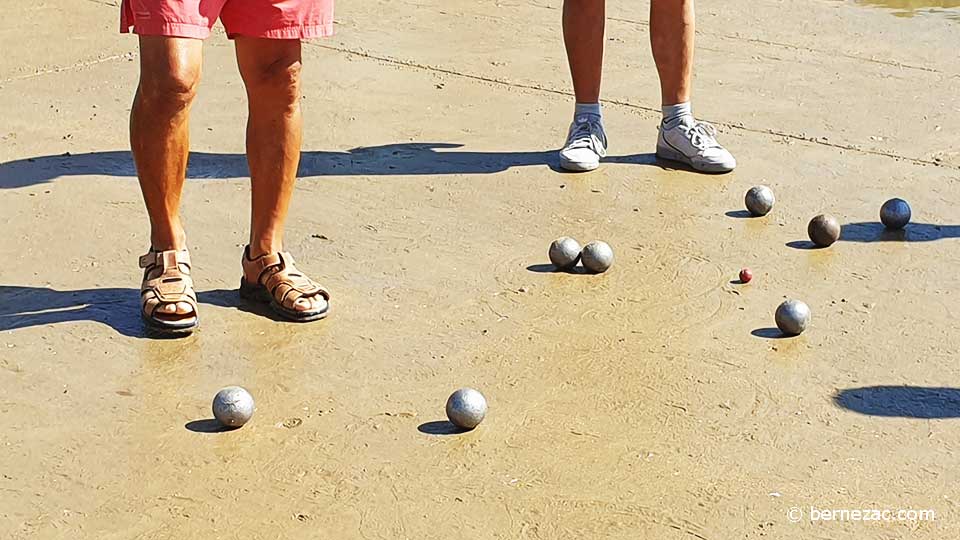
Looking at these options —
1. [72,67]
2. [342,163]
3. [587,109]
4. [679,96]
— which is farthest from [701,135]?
[72,67]

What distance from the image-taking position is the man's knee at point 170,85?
15.0 feet

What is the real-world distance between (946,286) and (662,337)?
3.86 feet

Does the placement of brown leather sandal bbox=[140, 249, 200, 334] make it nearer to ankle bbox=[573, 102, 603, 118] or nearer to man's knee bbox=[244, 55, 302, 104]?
man's knee bbox=[244, 55, 302, 104]

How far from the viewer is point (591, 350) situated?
4781mm

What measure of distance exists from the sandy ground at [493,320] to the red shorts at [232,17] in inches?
38.3

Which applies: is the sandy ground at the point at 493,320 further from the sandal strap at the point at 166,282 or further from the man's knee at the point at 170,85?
the man's knee at the point at 170,85

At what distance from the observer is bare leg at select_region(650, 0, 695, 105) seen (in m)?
6.66

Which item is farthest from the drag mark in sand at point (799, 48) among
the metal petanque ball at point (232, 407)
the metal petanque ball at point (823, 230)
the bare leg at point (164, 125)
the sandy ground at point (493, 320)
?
the metal petanque ball at point (232, 407)

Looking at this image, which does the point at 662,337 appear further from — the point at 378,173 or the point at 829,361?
the point at 378,173

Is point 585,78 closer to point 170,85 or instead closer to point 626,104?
point 626,104

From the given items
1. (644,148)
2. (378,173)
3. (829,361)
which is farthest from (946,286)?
(378,173)

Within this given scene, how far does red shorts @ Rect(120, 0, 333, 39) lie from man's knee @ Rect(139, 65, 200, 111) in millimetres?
114

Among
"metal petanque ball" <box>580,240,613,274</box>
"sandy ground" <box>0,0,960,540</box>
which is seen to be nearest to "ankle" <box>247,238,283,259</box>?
"sandy ground" <box>0,0,960,540</box>

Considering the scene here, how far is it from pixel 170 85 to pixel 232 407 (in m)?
1.09
